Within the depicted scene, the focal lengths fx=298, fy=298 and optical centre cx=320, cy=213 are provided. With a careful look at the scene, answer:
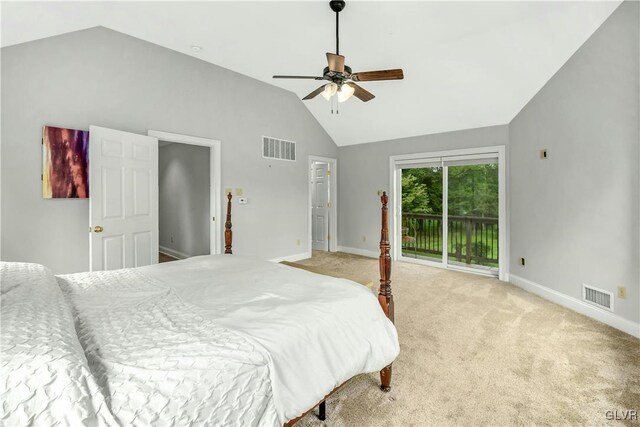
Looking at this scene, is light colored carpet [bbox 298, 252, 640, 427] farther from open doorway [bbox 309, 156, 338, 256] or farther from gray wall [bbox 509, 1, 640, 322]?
open doorway [bbox 309, 156, 338, 256]

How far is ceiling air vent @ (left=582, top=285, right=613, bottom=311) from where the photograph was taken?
2924mm

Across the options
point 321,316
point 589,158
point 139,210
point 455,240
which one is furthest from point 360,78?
point 455,240

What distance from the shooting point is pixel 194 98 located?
4.13m

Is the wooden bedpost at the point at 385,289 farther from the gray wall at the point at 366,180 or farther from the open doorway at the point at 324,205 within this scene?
the open doorway at the point at 324,205

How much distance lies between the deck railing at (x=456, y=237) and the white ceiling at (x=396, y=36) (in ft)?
5.18

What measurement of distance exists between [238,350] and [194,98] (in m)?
3.98

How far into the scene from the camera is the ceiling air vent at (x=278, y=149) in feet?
16.6

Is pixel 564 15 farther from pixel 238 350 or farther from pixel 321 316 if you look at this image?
pixel 238 350

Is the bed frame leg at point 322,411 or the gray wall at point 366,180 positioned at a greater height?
the gray wall at point 366,180

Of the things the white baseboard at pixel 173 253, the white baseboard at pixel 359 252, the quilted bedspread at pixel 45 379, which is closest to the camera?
the quilted bedspread at pixel 45 379

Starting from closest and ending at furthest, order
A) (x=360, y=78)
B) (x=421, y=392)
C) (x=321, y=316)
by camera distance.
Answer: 1. (x=321, y=316)
2. (x=421, y=392)
3. (x=360, y=78)

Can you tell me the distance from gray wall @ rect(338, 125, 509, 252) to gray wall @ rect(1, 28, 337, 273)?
1.33 m

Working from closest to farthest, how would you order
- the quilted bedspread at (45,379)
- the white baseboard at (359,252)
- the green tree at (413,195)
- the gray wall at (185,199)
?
1. the quilted bedspread at (45,379)
2. the gray wall at (185,199)
3. the green tree at (413,195)
4. the white baseboard at (359,252)

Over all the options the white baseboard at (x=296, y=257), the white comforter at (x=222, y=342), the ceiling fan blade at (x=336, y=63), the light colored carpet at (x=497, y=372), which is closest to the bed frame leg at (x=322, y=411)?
the light colored carpet at (x=497, y=372)
